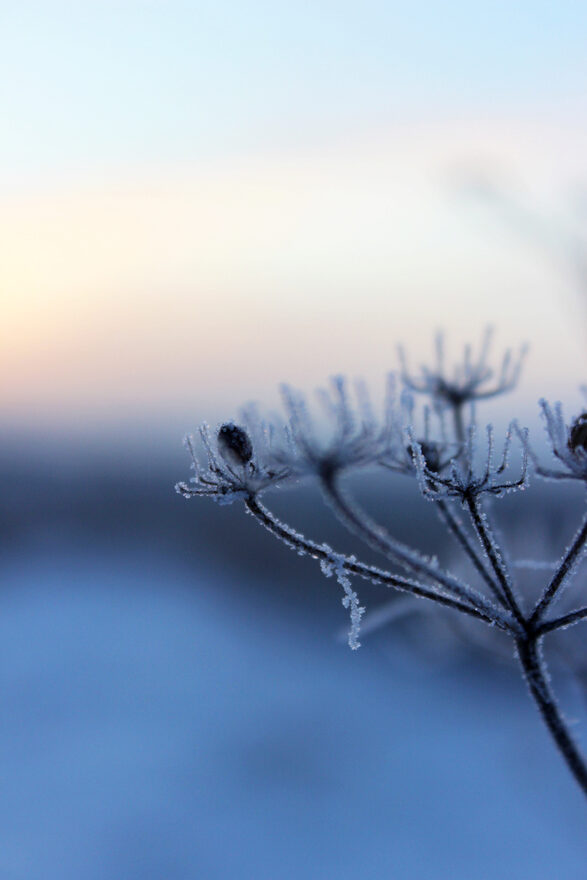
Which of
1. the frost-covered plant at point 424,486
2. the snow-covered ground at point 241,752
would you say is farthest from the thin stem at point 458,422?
the snow-covered ground at point 241,752

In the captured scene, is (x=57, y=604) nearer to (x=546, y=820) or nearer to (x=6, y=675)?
(x=6, y=675)

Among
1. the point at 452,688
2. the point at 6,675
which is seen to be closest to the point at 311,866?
the point at 452,688

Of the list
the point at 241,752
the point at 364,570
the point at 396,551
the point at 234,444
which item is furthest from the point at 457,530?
the point at 241,752

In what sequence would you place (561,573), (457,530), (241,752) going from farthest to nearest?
(241,752) < (457,530) < (561,573)

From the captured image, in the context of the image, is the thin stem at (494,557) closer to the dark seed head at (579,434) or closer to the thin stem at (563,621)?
the thin stem at (563,621)

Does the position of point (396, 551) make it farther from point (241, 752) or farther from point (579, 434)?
point (241, 752)
